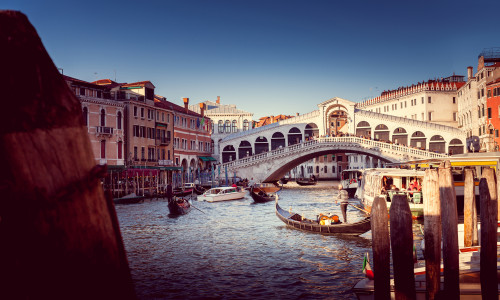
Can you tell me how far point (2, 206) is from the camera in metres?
0.85

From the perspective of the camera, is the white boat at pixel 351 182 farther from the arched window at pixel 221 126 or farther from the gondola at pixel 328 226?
the arched window at pixel 221 126

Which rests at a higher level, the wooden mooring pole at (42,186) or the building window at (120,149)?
the building window at (120,149)

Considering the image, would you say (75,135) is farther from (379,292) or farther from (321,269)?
(321,269)

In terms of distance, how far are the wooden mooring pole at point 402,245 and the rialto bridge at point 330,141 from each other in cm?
2622

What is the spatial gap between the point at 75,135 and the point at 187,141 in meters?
33.2

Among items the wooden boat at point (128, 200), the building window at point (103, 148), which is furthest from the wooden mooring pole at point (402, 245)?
the building window at point (103, 148)

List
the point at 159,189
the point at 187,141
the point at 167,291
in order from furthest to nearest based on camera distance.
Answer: the point at 187,141 → the point at 159,189 → the point at 167,291

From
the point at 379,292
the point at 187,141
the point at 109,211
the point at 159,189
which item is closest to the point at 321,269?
the point at 379,292

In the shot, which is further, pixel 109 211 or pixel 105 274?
pixel 109 211

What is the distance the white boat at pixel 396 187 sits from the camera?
1388 centimetres

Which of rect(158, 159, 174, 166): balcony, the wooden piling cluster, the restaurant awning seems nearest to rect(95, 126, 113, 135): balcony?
rect(158, 159, 174, 166): balcony

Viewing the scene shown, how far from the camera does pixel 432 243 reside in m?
4.10

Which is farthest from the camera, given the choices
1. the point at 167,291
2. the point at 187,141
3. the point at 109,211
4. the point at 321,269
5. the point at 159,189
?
the point at 187,141

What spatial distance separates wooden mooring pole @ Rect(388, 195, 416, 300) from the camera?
11.3ft
